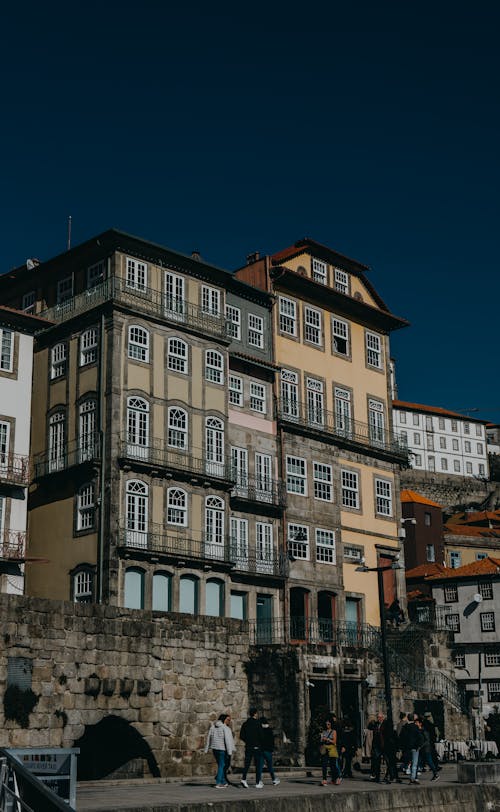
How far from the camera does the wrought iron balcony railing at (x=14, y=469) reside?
133ft

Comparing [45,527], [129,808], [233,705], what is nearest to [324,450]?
[45,527]

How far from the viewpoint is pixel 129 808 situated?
16531mm

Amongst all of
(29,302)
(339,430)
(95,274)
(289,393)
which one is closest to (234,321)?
(289,393)

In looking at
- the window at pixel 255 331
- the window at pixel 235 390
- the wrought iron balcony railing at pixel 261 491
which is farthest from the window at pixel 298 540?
the window at pixel 255 331

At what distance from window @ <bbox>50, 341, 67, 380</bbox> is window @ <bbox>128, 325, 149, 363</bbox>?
3.24 m

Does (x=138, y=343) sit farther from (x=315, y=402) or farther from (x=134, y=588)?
(x=315, y=402)

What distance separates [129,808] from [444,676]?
29.6 meters

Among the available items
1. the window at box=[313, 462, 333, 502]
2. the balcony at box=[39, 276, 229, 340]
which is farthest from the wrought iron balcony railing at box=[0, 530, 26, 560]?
the window at box=[313, 462, 333, 502]

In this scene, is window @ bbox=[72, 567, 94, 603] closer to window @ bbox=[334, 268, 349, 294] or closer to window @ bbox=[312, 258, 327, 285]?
window @ bbox=[312, 258, 327, 285]

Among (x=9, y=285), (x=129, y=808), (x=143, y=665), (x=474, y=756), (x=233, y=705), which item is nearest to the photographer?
(x=129, y=808)

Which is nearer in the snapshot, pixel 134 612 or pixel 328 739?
pixel 328 739

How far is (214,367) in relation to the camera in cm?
4522

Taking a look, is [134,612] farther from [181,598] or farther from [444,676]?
[444,676]

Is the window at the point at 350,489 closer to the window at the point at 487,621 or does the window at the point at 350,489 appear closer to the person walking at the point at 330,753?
Result: the window at the point at 487,621
